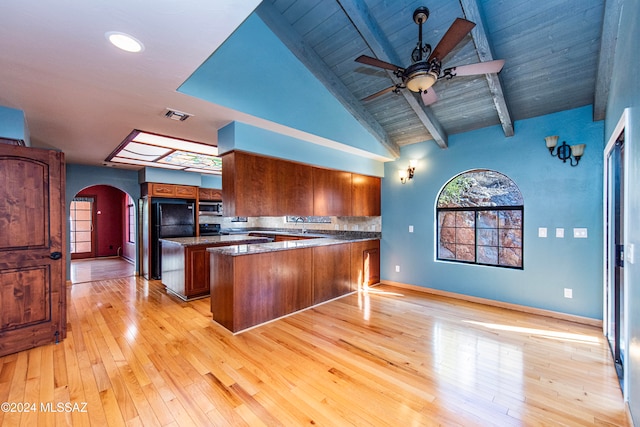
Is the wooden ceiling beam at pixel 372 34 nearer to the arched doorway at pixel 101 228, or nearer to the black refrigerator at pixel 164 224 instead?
the black refrigerator at pixel 164 224

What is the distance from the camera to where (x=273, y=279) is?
3418 mm

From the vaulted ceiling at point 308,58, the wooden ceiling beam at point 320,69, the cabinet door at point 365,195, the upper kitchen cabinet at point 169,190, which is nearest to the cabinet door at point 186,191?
the upper kitchen cabinet at point 169,190

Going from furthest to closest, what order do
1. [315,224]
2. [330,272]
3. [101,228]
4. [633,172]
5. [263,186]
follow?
1. [101,228]
2. [315,224]
3. [330,272]
4. [263,186]
5. [633,172]

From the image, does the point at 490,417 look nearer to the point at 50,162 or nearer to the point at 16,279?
the point at 16,279

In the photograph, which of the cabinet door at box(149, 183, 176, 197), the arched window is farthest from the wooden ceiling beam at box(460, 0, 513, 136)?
the cabinet door at box(149, 183, 176, 197)

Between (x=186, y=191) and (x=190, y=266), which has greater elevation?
(x=186, y=191)

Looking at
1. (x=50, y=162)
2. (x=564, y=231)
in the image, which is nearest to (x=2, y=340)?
(x=50, y=162)

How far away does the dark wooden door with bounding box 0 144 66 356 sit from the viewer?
2621 millimetres

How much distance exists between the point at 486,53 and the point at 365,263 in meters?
3.38

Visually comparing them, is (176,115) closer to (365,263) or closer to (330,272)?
(330,272)

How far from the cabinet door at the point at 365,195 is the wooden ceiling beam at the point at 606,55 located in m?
3.02

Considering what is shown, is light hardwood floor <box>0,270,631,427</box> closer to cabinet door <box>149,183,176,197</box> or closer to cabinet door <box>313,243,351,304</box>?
cabinet door <box>313,243,351,304</box>

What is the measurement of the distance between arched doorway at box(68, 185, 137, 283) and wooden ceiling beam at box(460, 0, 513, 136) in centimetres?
854

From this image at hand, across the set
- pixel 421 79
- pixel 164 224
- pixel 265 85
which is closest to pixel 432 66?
pixel 421 79
